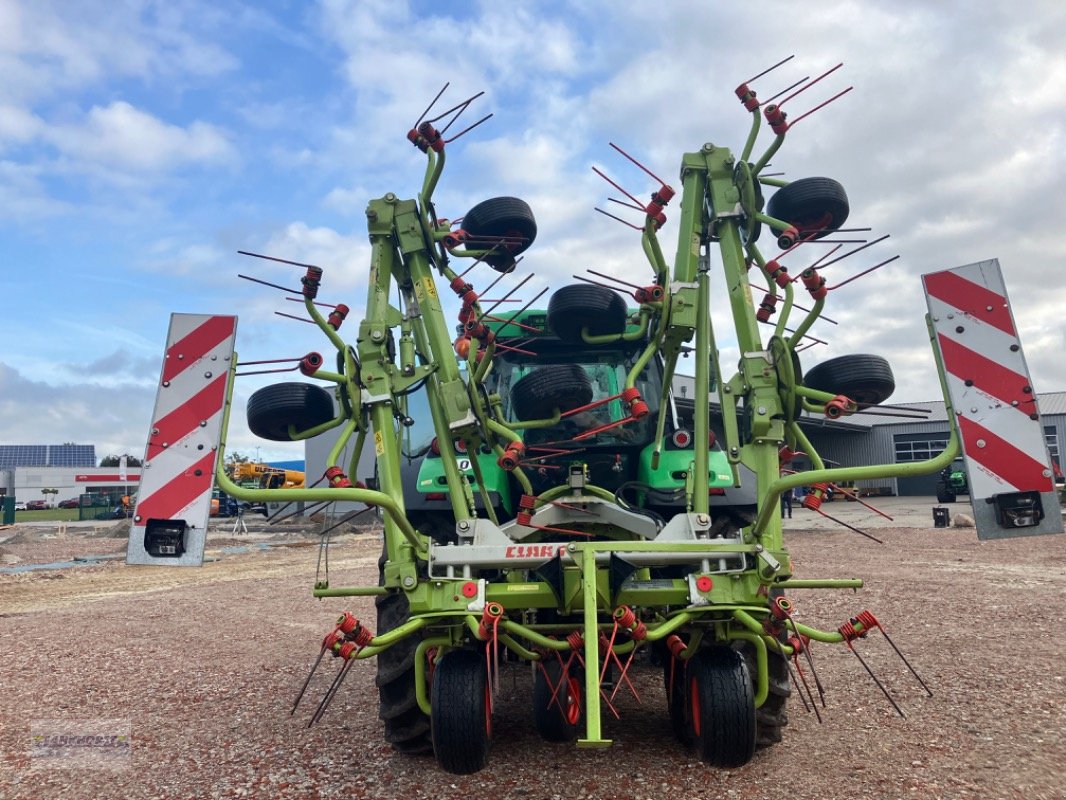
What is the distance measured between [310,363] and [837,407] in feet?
8.00

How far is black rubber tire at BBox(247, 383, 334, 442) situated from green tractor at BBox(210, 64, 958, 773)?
0.04 feet

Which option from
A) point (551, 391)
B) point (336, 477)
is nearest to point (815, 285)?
point (551, 391)

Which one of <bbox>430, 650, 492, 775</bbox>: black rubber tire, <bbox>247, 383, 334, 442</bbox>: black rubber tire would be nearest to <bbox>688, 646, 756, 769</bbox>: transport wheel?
<bbox>430, 650, 492, 775</bbox>: black rubber tire

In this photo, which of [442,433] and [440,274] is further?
[440,274]

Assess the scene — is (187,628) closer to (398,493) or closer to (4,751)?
(4,751)

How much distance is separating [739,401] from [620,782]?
1855 mm

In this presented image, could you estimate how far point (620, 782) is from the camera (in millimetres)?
3598

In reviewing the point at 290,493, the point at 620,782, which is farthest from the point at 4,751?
the point at 620,782

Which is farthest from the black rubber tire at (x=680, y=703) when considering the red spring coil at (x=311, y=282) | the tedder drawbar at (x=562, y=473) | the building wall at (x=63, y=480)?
the building wall at (x=63, y=480)

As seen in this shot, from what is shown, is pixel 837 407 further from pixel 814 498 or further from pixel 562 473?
pixel 562 473

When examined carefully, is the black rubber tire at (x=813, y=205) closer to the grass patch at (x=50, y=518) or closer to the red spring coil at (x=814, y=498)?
the red spring coil at (x=814, y=498)

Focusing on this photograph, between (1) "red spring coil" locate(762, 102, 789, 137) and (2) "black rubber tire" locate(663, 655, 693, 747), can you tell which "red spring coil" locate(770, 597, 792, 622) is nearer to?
(2) "black rubber tire" locate(663, 655, 693, 747)

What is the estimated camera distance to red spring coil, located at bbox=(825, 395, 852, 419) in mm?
3572
